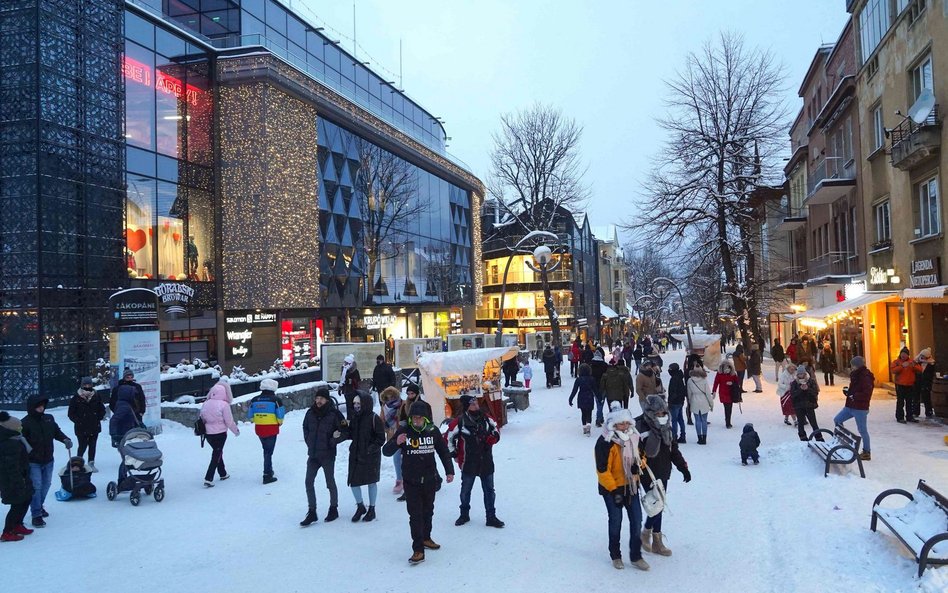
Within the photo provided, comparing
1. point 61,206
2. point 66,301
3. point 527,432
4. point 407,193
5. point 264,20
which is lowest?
point 527,432

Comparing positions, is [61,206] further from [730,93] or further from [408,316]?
[408,316]

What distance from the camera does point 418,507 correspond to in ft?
21.6

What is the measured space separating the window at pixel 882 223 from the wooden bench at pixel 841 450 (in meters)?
11.7

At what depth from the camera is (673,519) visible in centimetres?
778

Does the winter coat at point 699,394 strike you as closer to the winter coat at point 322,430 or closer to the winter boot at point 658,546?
the winter boot at point 658,546

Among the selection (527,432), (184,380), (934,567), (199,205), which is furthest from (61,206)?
(934,567)

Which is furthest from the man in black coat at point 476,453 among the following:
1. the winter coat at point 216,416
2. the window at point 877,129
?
the window at point 877,129

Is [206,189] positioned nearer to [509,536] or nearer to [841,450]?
[509,536]

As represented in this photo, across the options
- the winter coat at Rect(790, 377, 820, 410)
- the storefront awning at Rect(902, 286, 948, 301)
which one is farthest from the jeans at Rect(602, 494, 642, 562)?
the storefront awning at Rect(902, 286, 948, 301)

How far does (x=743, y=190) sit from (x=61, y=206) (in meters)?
23.3

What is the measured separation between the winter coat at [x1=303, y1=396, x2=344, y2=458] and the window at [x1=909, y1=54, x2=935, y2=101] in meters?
16.1

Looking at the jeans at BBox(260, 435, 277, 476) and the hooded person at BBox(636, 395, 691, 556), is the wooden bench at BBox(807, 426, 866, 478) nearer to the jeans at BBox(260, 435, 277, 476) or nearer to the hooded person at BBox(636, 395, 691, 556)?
the hooded person at BBox(636, 395, 691, 556)

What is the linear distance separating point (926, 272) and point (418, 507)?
15164 mm

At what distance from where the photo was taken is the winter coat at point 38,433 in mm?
7770
